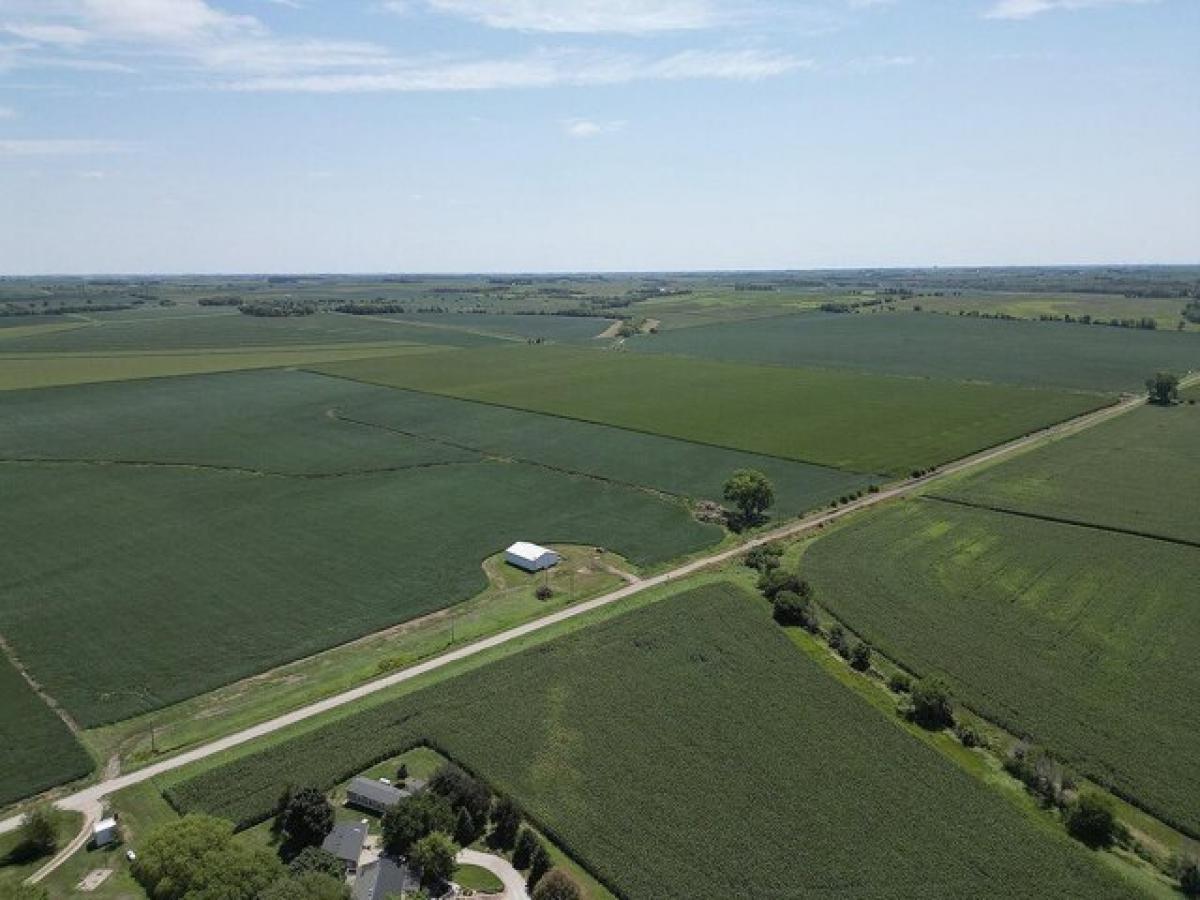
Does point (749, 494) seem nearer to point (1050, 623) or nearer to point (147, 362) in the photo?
point (1050, 623)

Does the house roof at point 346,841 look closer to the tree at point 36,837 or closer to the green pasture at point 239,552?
the tree at point 36,837

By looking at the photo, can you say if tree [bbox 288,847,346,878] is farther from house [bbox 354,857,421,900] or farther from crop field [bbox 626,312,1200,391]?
crop field [bbox 626,312,1200,391]

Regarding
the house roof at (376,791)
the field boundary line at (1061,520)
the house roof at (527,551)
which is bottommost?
the house roof at (376,791)

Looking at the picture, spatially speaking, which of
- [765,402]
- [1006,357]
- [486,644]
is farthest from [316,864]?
[1006,357]

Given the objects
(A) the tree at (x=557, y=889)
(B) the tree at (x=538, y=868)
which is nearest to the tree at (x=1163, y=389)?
(B) the tree at (x=538, y=868)

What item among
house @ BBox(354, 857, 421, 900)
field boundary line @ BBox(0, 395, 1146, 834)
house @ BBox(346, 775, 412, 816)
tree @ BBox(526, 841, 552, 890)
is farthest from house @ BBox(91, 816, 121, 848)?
tree @ BBox(526, 841, 552, 890)
